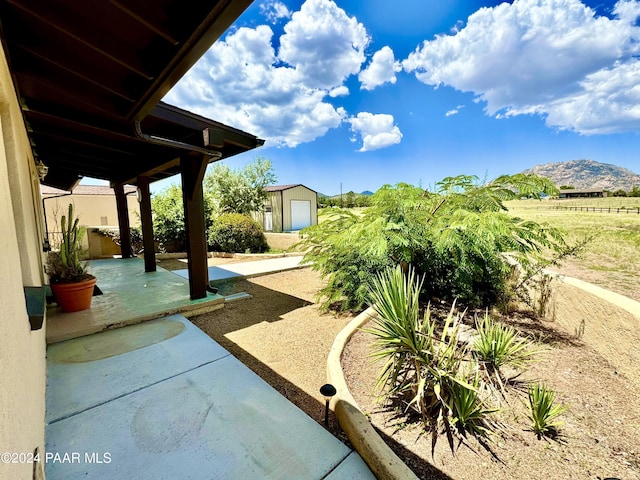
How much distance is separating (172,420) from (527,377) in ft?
12.2

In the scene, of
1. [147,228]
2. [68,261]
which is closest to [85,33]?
[68,261]

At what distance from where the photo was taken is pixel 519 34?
8.38m

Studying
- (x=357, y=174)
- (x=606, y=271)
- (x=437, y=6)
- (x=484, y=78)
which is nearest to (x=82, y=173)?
(x=437, y=6)

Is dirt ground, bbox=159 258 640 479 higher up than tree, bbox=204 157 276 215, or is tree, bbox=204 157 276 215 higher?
tree, bbox=204 157 276 215

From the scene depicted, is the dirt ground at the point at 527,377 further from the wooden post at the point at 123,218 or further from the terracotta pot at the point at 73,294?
the wooden post at the point at 123,218

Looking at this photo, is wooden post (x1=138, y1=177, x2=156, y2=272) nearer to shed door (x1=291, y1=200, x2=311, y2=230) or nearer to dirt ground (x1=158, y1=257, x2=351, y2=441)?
dirt ground (x1=158, y1=257, x2=351, y2=441)

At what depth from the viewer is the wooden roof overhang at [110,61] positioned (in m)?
1.72

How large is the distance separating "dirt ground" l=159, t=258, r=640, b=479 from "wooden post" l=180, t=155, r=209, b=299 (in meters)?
0.69

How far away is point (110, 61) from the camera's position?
2326 mm

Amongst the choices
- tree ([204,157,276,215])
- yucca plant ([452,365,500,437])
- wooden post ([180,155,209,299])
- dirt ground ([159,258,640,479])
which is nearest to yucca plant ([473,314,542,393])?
dirt ground ([159,258,640,479])

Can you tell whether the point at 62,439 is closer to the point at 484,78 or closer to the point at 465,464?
the point at 465,464

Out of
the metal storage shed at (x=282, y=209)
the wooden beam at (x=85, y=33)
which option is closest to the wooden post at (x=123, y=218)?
the wooden beam at (x=85, y=33)

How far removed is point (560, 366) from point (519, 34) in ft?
33.5

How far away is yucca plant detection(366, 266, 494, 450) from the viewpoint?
218cm
